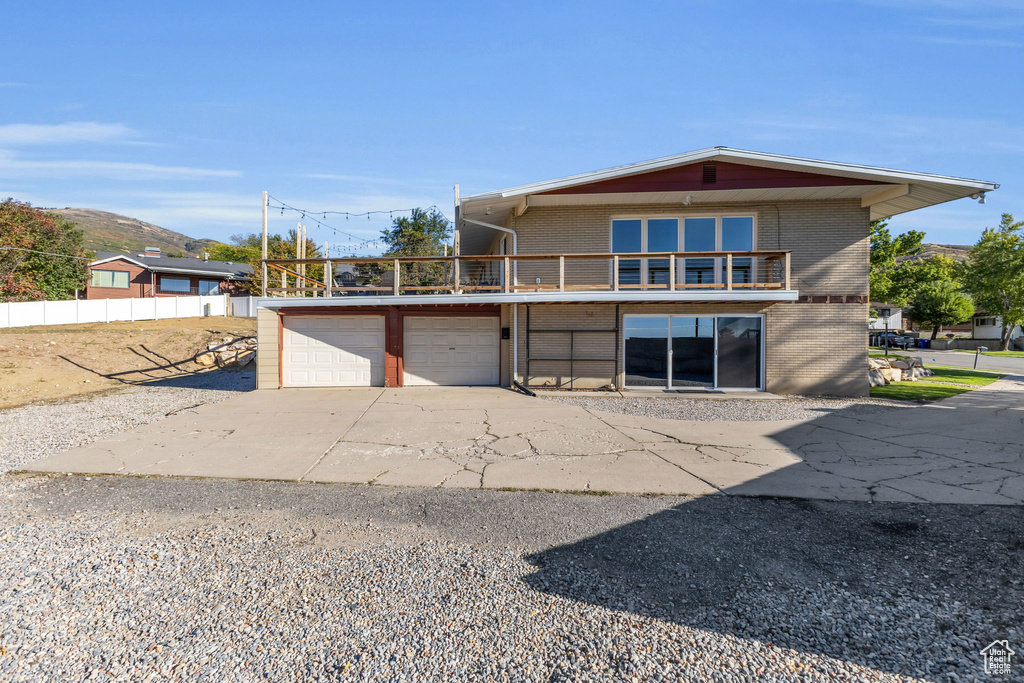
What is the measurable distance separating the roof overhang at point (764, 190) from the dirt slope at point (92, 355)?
13.3 meters

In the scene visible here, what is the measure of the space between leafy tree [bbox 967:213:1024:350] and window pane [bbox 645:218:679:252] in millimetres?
32894

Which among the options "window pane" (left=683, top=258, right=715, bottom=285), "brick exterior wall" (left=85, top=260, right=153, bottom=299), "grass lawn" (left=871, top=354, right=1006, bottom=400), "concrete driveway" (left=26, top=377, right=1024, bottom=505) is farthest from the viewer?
"brick exterior wall" (left=85, top=260, right=153, bottom=299)

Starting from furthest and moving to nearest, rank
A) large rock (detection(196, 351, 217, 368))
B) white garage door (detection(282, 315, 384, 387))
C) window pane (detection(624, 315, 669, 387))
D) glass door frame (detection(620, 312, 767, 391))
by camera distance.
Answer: large rock (detection(196, 351, 217, 368)) < white garage door (detection(282, 315, 384, 387)) < window pane (detection(624, 315, 669, 387)) < glass door frame (detection(620, 312, 767, 391))

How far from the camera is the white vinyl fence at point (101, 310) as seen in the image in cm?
2494

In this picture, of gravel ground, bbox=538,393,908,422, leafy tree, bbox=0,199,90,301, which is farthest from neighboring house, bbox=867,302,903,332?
leafy tree, bbox=0,199,90,301

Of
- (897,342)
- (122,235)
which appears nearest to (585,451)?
(897,342)

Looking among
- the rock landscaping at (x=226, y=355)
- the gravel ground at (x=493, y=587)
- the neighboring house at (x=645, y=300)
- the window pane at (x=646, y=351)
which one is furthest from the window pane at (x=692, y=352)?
the rock landscaping at (x=226, y=355)

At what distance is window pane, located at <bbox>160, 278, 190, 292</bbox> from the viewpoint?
40.7m

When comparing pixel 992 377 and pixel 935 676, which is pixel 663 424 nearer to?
pixel 935 676

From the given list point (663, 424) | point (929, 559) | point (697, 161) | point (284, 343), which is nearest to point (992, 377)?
point (697, 161)

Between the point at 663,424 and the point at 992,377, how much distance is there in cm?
1732

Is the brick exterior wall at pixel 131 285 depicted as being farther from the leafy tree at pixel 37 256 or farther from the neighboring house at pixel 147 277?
the leafy tree at pixel 37 256

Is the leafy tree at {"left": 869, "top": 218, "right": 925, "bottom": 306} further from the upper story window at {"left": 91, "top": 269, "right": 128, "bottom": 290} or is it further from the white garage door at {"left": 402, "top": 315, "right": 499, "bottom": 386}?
the upper story window at {"left": 91, "top": 269, "right": 128, "bottom": 290}

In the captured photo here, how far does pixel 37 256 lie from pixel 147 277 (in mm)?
6898
